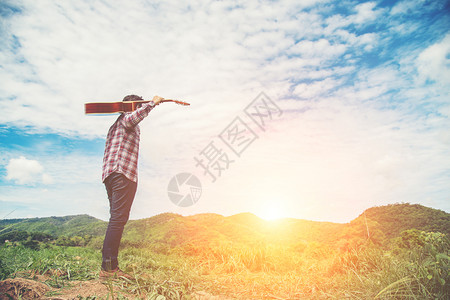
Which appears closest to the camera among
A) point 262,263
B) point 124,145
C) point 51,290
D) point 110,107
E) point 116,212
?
point 51,290

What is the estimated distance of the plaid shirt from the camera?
11.2ft

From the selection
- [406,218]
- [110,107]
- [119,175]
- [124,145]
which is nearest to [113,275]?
[119,175]

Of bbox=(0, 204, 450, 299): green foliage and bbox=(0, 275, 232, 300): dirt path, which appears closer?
bbox=(0, 275, 232, 300): dirt path

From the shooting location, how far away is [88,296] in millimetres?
2404

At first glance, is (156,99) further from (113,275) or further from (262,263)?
(262,263)

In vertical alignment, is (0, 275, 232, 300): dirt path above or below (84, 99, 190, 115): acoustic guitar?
below

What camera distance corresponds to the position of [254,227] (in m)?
10.8

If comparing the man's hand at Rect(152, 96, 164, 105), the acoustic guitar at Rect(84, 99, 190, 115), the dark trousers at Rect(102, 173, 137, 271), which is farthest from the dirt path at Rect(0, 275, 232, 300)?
the man's hand at Rect(152, 96, 164, 105)

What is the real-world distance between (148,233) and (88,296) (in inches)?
300

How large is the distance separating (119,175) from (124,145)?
444 millimetres

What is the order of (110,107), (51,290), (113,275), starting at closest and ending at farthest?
(51,290) < (113,275) < (110,107)

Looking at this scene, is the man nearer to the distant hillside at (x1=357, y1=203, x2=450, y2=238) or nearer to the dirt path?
the dirt path

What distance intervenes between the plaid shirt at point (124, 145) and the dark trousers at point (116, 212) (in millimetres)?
102

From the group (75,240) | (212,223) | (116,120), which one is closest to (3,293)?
(116,120)
